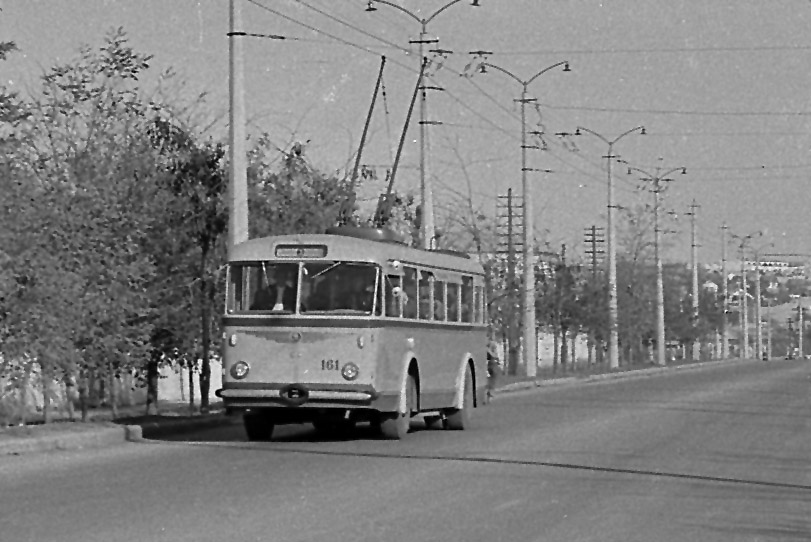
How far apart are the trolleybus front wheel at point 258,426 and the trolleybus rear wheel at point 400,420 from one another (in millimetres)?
1624

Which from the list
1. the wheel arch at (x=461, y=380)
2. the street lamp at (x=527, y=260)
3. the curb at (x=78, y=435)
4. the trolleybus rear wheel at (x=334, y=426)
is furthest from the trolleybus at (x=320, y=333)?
the street lamp at (x=527, y=260)

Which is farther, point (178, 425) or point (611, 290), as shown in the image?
point (611, 290)

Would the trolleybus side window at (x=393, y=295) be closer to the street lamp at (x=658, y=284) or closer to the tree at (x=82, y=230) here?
the tree at (x=82, y=230)

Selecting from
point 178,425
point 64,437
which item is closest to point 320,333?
point 64,437

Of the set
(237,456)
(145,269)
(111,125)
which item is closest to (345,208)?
(111,125)

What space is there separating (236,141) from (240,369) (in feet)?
21.1

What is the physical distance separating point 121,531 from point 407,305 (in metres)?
12.7

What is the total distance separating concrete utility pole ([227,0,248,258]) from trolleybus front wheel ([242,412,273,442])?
425 cm

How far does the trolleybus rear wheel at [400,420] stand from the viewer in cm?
2528

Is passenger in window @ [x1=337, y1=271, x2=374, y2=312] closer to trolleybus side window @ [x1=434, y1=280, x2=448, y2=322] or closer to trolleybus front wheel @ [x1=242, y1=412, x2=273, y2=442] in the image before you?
trolleybus front wheel @ [x1=242, y1=412, x2=273, y2=442]

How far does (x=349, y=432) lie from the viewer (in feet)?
90.9

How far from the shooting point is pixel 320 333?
24031mm

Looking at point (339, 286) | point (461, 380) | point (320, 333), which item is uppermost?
point (339, 286)

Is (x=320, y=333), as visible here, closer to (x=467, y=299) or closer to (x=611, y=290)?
(x=467, y=299)
